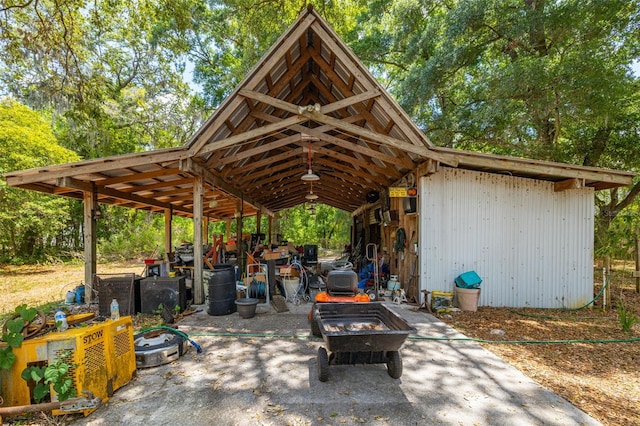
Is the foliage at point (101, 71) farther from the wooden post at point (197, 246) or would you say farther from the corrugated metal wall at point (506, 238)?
the corrugated metal wall at point (506, 238)

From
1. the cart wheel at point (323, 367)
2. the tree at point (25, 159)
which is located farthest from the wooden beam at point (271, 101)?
the tree at point (25, 159)

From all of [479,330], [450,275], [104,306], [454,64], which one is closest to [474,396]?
[479,330]

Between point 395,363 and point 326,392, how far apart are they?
0.75 metres

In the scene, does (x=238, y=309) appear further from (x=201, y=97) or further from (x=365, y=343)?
(x=201, y=97)

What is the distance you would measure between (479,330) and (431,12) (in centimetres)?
1080

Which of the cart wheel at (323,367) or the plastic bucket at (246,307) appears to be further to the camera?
the plastic bucket at (246,307)

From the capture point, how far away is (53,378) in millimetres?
2432

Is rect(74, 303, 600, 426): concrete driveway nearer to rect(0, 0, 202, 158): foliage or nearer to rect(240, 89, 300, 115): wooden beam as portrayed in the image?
rect(240, 89, 300, 115): wooden beam

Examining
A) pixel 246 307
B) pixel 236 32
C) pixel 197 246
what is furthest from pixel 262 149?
pixel 236 32

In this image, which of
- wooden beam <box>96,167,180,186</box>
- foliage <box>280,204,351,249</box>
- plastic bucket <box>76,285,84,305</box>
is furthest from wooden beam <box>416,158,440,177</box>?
foliage <box>280,204,351,249</box>

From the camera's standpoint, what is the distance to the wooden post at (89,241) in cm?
653

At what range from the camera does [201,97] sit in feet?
60.7

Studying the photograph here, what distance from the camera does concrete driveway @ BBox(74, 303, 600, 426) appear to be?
259 cm

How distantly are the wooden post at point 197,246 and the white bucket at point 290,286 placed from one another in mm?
1807
